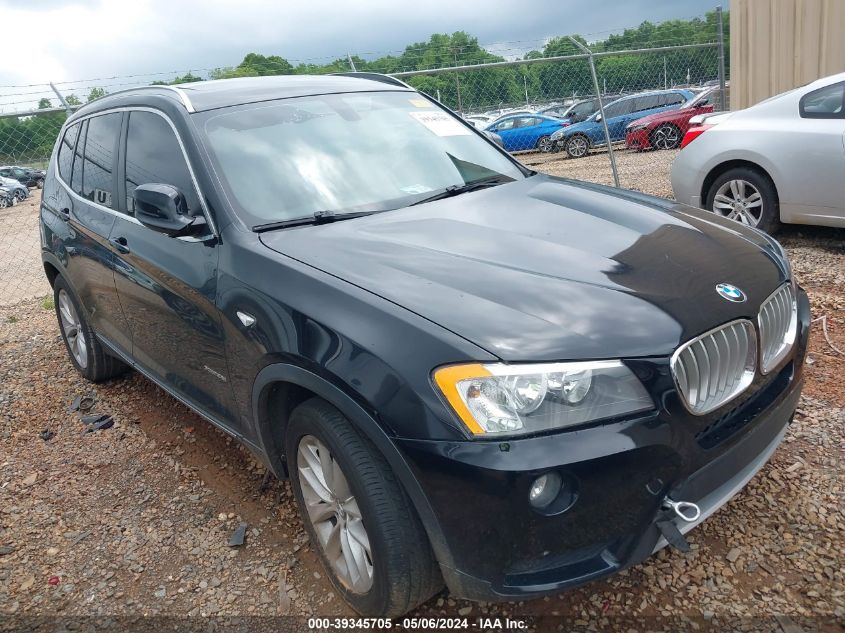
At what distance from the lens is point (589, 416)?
181 cm

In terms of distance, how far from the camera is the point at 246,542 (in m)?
2.89

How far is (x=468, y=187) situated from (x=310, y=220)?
33.0 inches

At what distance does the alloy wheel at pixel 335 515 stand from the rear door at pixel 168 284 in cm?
54

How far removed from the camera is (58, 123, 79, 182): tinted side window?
14.0 ft

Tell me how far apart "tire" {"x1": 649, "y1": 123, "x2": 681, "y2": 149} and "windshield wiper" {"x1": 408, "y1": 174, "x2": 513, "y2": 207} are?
1407 cm

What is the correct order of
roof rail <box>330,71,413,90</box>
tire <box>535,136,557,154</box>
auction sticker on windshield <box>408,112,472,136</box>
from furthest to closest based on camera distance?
tire <box>535,136,557,154</box> → roof rail <box>330,71,413,90</box> → auction sticker on windshield <box>408,112,472,136</box>

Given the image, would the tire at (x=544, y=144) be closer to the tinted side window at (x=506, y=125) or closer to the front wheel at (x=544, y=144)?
the front wheel at (x=544, y=144)

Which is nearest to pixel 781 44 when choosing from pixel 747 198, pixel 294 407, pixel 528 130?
pixel 747 198

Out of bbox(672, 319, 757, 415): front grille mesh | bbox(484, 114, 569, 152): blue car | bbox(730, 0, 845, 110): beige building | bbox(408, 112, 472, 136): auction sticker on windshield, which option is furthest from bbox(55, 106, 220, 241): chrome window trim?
bbox(484, 114, 569, 152): blue car

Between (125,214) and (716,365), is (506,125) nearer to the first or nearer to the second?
(125,214)

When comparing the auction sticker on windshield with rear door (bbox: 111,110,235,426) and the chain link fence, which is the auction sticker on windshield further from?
the chain link fence

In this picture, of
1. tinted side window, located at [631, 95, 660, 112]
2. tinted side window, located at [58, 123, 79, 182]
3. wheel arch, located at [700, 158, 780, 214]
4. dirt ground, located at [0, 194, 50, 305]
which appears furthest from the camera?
tinted side window, located at [631, 95, 660, 112]

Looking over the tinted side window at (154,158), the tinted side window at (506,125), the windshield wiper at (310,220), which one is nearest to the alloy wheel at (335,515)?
the windshield wiper at (310,220)

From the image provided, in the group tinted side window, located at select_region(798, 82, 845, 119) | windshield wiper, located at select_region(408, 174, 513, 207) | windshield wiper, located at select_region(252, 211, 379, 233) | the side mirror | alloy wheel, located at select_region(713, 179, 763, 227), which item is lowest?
alloy wheel, located at select_region(713, 179, 763, 227)
